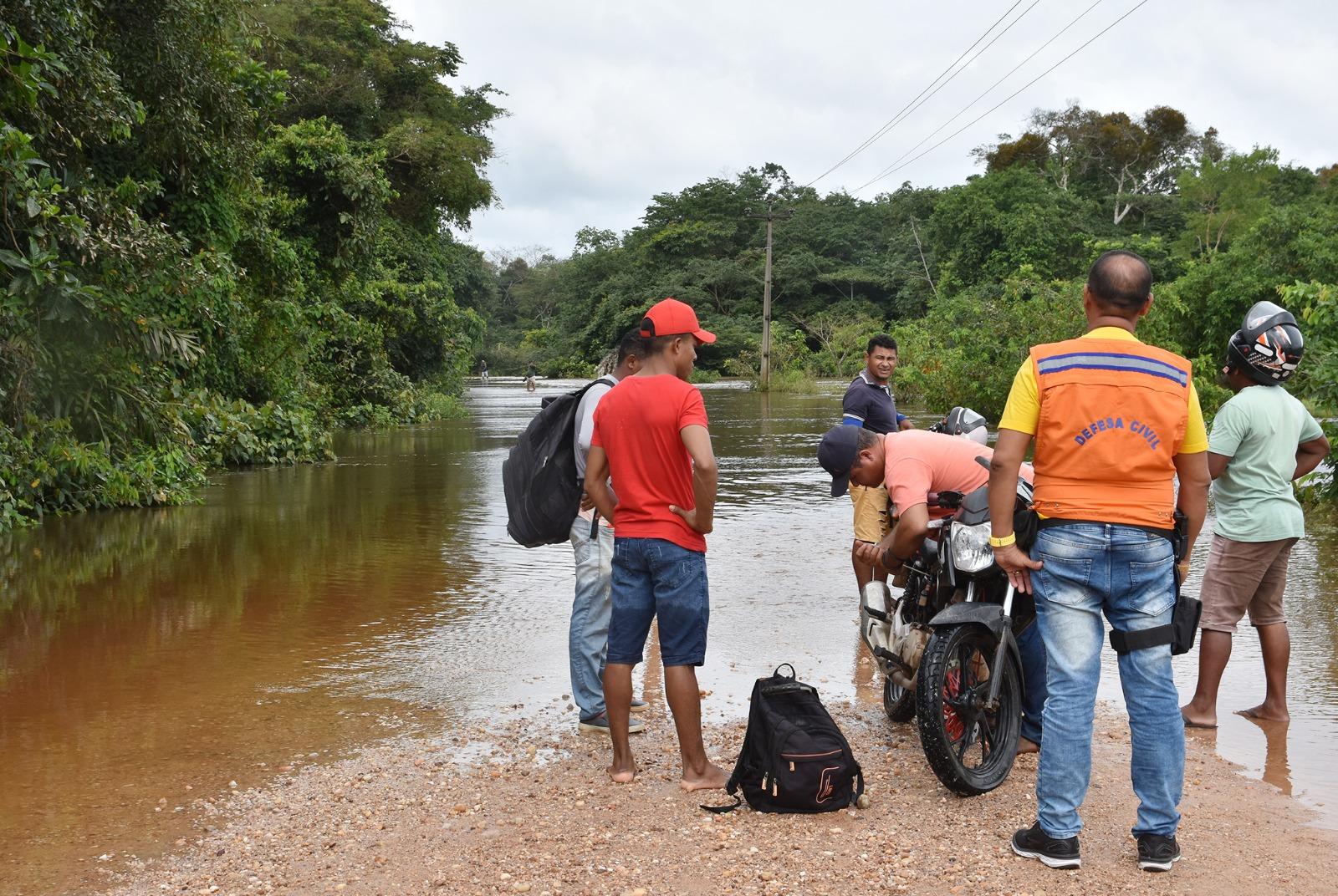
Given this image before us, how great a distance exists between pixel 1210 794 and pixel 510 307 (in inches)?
4327

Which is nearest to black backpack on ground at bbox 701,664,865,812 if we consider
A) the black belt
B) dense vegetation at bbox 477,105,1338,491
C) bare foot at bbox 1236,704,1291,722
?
the black belt

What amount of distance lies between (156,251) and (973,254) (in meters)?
42.8

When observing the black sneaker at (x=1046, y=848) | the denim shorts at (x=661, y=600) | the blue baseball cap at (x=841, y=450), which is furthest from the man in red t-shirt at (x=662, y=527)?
the black sneaker at (x=1046, y=848)

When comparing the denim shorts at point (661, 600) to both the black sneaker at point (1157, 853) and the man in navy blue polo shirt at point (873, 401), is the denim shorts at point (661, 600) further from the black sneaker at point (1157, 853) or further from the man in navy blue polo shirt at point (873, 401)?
the man in navy blue polo shirt at point (873, 401)

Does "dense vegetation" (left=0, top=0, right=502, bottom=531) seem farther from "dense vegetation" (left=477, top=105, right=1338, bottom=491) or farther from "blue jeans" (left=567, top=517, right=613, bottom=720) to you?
"dense vegetation" (left=477, top=105, right=1338, bottom=491)

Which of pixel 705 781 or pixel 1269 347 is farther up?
pixel 1269 347

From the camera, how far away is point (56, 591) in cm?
853

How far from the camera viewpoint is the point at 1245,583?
5.47m

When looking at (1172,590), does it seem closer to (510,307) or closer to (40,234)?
(40,234)

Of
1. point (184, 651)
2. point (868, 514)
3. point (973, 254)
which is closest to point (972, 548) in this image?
point (868, 514)

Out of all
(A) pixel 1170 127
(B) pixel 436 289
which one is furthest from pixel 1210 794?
(A) pixel 1170 127

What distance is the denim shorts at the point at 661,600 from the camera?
4766 millimetres

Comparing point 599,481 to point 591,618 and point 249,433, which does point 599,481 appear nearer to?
point 591,618

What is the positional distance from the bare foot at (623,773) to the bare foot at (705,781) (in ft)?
0.75
